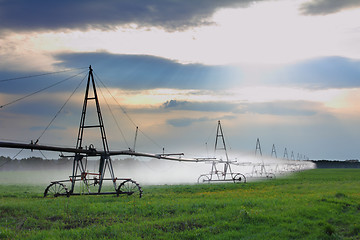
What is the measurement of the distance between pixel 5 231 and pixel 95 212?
5.43 meters

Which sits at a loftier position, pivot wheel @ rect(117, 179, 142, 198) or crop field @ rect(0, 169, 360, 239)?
pivot wheel @ rect(117, 179, 142, 198)

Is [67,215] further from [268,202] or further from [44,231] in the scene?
[268,202]

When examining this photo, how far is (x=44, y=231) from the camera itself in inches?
652

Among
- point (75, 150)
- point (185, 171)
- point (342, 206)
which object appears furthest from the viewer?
point (185, 171)

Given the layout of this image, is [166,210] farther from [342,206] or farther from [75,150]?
[75,150]

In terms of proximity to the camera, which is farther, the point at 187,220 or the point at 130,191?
the point at 130,191

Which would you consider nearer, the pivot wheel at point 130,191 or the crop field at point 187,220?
the crop field at point 187,220

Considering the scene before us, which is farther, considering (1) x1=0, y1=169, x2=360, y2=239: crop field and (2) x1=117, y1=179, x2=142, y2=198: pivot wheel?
(2) x1=117, y1=179, x2=142, y2=198: pivot wheel

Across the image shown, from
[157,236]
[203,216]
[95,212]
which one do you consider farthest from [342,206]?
[95,212]

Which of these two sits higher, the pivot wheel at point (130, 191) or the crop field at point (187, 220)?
the pivot wheel at point (130, 191)

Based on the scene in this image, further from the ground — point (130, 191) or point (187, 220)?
point (130, 191)

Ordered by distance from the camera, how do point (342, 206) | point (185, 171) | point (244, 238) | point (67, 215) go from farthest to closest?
point (185, 171), point (342, 206), point (67, 215), point (244, 238)

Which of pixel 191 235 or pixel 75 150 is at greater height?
pixel 75 150

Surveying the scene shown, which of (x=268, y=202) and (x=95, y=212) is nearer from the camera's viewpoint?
(x=95, y=212)
